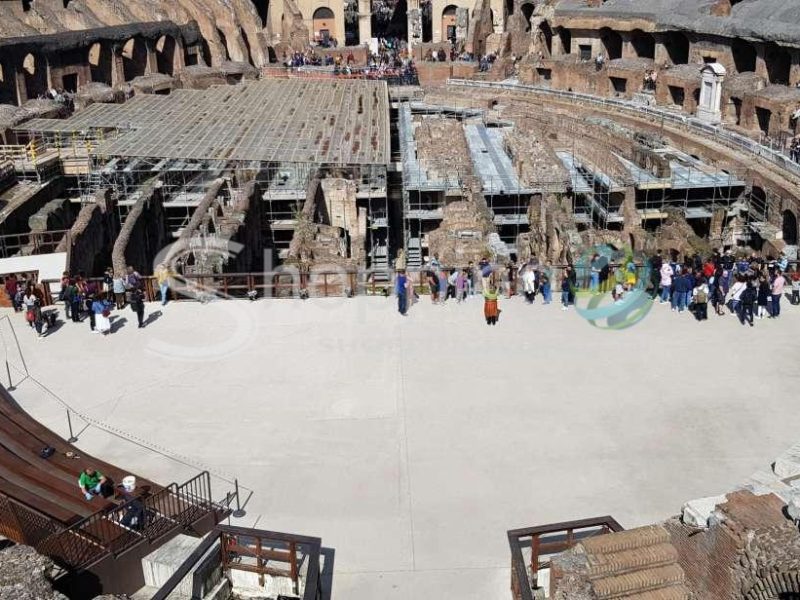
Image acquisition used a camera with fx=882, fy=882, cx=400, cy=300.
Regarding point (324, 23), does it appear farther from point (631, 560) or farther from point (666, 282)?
point (631, 560)

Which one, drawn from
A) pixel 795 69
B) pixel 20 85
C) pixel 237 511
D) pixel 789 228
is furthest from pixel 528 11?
pixel 237 511

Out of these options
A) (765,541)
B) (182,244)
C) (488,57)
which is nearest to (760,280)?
(765,541)

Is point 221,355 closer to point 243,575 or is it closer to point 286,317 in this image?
point 286,317

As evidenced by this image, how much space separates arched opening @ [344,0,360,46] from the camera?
50.9m

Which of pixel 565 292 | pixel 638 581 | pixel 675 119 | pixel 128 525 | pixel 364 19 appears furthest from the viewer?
pixel 364 19

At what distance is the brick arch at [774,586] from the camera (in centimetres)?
700

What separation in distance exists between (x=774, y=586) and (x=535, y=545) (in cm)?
197

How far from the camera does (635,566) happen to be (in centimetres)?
691

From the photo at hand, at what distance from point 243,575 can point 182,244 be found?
1104 cm

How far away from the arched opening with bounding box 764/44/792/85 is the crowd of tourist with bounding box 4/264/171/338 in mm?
21759

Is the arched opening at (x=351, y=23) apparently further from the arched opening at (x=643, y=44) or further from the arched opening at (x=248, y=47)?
the arched opening at (x=643, y=44)

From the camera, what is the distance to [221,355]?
12.7 meters

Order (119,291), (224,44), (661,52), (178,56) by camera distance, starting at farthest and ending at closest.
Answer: (224,44)
(178,56)
(661,52)
(119,291)

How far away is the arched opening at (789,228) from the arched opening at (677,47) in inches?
563
